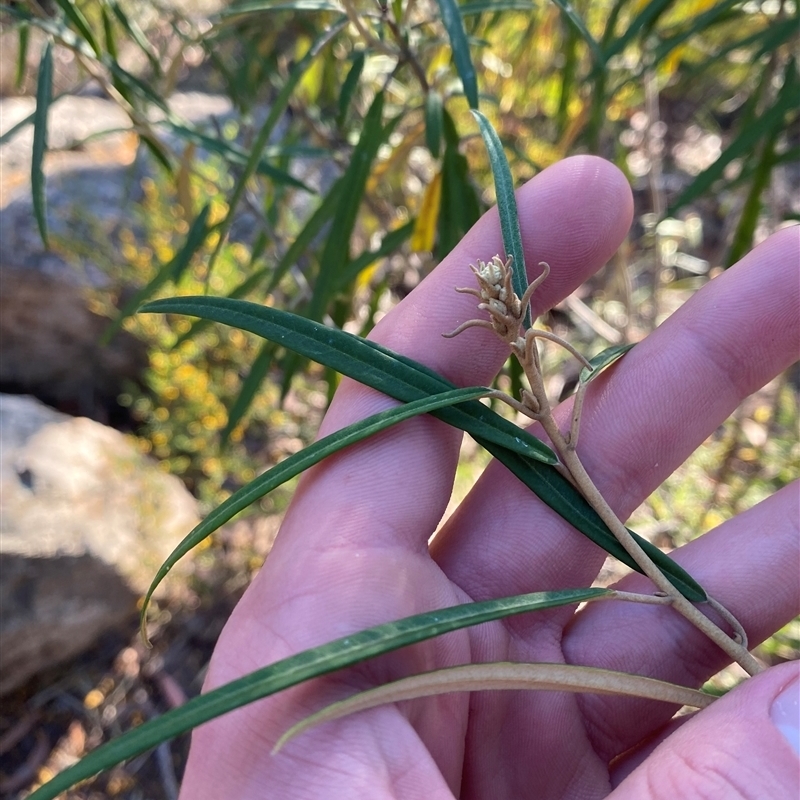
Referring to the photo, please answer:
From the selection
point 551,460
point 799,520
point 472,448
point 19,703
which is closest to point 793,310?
point 799,520

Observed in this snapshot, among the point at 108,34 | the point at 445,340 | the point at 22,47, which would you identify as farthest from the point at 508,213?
the point at 22,47

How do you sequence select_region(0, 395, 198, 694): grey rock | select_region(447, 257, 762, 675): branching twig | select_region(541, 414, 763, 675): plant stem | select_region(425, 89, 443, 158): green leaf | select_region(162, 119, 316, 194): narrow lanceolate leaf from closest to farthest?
select_region(447, 257, 762, 675): branching twig < select_region(541, 414, 763, 675): plant stem < select_region(425, 89, 443, 158): green leaf < select_region(162, 119, 316, 194): narrow lanceolate leaf < select_region(0, 395, 198, 694): grey rock

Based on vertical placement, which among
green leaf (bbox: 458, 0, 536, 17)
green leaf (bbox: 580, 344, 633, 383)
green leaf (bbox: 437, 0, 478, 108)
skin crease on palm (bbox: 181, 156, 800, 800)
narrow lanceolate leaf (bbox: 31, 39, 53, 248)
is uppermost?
green leaf (bbox: 458, 0, 536, 17)

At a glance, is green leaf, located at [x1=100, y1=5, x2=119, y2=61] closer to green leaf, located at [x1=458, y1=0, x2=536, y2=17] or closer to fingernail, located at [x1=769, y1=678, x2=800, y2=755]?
green leaf, located at [x1=458, y1=0, x2=536, y2=17]

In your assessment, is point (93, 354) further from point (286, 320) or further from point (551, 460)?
point (551, 460)

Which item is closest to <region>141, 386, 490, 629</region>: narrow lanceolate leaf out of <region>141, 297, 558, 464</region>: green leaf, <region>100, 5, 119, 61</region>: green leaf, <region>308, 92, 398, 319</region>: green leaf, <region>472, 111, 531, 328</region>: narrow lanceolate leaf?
<region>141, 297, 558, 464</region>: green leaf

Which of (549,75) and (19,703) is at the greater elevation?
(549,75)

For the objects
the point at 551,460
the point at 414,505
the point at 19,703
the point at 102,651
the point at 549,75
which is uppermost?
the point at 549,75
